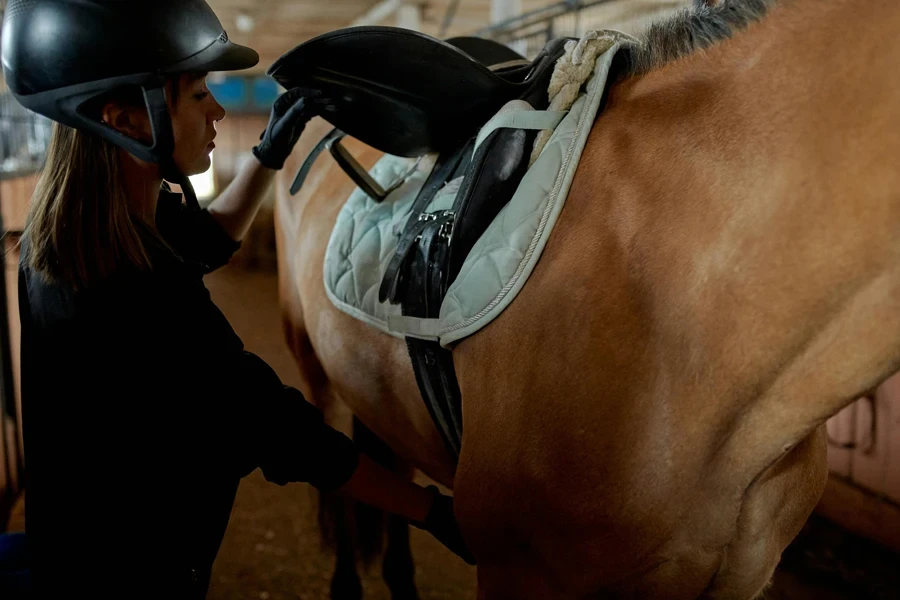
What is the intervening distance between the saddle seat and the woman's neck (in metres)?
0.31

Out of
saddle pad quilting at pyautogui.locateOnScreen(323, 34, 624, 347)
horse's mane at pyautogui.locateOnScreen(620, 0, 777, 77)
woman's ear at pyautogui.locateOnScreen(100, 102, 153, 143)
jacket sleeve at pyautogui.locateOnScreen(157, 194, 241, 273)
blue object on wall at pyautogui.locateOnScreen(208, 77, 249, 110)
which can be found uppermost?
horse's mane at pyautogui.locateOnScreen(620, 0, 777, 77)

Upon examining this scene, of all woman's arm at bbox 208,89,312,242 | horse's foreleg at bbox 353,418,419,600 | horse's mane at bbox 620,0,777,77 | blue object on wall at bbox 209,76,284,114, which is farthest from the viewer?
blue object on wall at bbox 209,76,284,114

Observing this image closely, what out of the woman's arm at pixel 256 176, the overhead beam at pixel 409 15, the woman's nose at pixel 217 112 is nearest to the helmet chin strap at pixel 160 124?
the woman's nose at pixel 217 112

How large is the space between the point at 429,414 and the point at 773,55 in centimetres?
76

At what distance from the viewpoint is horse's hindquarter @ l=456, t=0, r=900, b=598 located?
66cm

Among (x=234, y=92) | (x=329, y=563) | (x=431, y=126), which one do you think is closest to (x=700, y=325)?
(x=431, y=126)

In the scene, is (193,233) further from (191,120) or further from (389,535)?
(389,535)

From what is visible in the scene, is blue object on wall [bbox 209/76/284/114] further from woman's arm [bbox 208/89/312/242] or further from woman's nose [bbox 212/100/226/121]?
woman's nose [bbox 212/100/226/121]

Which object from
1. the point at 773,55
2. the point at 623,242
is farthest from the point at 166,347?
A: the point at 773,55

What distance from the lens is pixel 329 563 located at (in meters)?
2.32

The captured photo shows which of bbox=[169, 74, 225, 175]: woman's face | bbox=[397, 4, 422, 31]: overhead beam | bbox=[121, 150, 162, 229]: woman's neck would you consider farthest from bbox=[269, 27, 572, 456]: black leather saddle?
bbox=[397, 4, 422, 31]: overhead beam

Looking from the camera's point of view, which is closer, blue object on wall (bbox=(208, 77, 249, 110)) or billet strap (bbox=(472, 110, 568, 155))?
billet strap (bbox=(472, 110, 568, 155))

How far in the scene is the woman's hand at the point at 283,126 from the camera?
139 cm

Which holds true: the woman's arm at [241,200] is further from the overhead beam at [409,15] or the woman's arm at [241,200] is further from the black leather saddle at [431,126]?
the overhead beam at [409,15]
